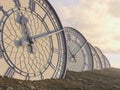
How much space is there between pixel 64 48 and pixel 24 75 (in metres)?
4.44

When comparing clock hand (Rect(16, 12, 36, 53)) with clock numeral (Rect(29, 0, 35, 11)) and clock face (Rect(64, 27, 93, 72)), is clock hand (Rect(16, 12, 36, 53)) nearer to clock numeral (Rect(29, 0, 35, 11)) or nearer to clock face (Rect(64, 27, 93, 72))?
clock numeral (Rect(29, 0, 35, 11))

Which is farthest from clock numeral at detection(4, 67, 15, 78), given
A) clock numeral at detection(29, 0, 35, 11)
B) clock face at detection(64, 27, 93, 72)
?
clock face at detection(64, 27, 93, 72)

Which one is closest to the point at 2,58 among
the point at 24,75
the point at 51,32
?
the point at 24,75

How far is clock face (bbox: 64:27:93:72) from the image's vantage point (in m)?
33.3

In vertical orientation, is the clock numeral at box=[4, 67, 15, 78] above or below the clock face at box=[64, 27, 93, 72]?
below

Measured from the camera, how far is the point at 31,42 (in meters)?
19.5

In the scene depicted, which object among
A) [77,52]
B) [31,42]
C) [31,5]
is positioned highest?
[31,5]

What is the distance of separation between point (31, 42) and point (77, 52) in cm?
1501

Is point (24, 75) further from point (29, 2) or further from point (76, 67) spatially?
point (76, 67)

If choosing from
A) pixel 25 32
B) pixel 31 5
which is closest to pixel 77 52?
pixel 31 5

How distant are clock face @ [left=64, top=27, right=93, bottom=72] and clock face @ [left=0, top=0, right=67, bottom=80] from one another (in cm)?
1092

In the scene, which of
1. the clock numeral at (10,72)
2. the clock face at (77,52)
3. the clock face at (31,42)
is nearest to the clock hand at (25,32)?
the clock face at (31,42)

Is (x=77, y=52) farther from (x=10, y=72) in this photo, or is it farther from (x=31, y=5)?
(x=10, y=72)

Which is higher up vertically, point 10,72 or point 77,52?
point 77,52
